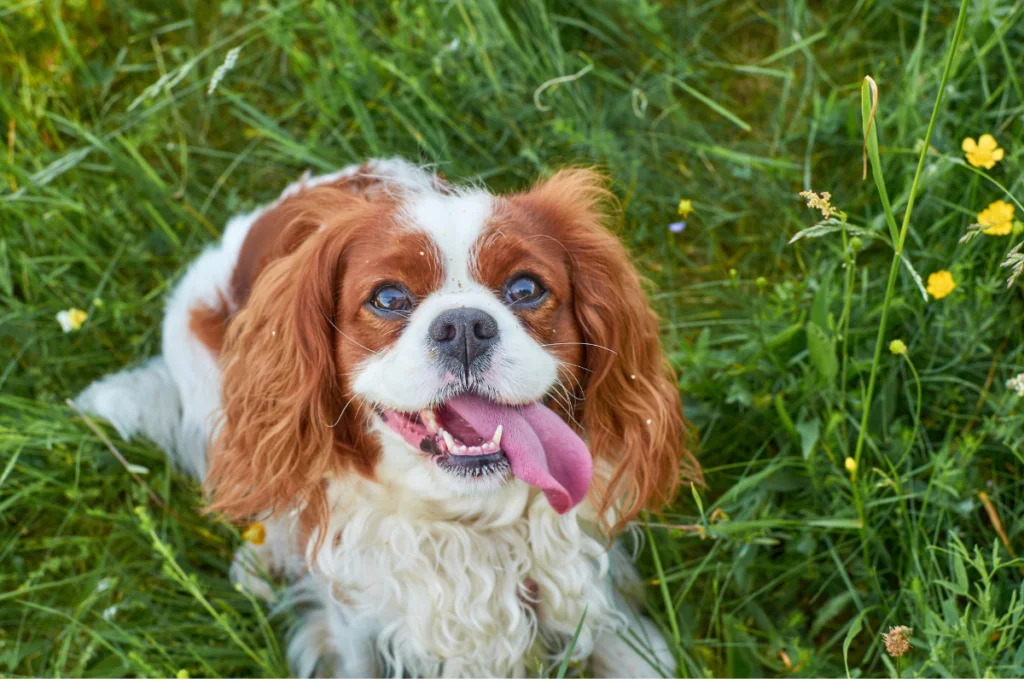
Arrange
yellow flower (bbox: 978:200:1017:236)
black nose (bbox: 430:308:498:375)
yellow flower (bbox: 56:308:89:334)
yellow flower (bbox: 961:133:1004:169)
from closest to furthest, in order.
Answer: black nose (bbox: 430:308:498:375) → yellow flower (bbox: 978:200:1017:236) → yellow flower (bbox: 961:133:1004:169) → yellow flower (bbox: 56:308:89:334)

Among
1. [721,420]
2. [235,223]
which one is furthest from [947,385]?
[235,223]

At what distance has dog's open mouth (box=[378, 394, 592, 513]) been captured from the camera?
2.05 metres

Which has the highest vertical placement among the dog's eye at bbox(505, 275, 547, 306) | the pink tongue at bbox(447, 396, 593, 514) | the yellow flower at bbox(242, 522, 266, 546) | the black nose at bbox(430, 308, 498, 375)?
the black nose at bbox(430, 308, 498, 375)

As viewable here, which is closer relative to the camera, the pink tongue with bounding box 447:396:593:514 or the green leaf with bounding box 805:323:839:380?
the pink tongue with bounding box 447:396:593:514

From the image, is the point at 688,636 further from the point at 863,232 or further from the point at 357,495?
the point at 863,232

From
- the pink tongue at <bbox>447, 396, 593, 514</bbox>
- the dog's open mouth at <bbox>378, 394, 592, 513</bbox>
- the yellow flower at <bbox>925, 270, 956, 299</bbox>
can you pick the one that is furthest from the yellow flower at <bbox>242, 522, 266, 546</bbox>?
the yellow flower at <bbox>925, 270, 956, 299</bbox>

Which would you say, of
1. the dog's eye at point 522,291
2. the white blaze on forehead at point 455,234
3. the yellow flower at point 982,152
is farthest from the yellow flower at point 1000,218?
the white blaze on forehead at point 455,234

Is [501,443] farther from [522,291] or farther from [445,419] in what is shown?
[522,291]

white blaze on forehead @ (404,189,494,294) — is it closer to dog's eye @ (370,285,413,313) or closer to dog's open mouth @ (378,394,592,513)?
dog's eye @ (370,285,413,313)

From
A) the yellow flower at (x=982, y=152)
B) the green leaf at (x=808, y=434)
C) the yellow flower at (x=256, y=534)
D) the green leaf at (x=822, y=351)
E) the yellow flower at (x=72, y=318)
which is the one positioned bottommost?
the green leaf at (x=808, y=434)

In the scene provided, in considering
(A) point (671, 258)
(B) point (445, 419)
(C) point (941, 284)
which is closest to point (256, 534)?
(B) point (445, 419)

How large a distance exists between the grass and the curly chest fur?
26 centimetres

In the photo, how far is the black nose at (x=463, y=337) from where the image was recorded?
6.41ft

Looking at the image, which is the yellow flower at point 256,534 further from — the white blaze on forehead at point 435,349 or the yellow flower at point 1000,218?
the yellow flower at point 1000,218
